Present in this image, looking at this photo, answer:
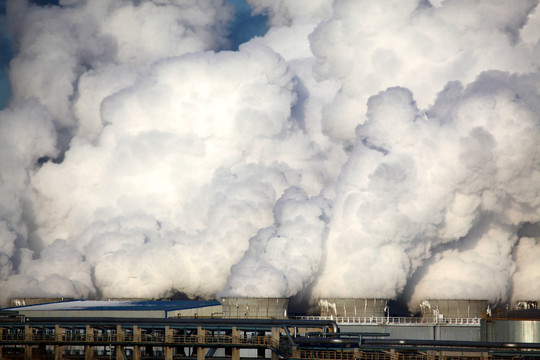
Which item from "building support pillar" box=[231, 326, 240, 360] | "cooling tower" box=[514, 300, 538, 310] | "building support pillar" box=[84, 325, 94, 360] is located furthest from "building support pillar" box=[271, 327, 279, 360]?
"cooling tower" box=[514, 300, 538, 310]

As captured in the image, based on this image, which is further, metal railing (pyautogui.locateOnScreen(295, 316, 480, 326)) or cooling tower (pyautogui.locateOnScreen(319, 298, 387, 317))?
cooling tower (pyautogui.locateOnScreen(319, 298, 387, 317))

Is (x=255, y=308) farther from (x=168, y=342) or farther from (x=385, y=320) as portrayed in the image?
(x=168, y=342)

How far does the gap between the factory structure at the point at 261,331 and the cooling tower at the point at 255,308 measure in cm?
10

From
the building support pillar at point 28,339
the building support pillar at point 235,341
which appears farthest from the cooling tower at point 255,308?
the building support pillar at point 28,339

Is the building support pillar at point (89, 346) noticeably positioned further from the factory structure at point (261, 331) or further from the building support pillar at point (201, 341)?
the building support pillar at point (201, 341)

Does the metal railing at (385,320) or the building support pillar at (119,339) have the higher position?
the metal railing at (385,320)

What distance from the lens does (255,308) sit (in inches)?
4345

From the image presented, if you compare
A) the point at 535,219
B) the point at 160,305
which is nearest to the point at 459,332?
the point at 535,219

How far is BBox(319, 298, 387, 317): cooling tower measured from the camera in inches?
4333

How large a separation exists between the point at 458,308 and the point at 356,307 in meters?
10.7

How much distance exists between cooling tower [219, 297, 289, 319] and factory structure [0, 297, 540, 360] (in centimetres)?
10

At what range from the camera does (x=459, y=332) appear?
107 meters

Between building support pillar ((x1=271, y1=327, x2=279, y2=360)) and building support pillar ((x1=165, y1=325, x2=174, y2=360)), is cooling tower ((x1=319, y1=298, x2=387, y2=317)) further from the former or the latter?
building support pillar ((x1=271, y1=327, x2=279, y2=360))

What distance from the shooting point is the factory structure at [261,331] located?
75.9 meters
